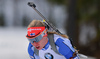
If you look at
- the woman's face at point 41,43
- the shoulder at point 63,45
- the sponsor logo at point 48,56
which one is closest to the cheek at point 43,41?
the woman's face at point 41,43

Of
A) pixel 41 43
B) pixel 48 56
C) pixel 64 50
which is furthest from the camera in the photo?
pixel 48 56

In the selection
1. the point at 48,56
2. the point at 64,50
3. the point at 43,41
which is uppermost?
the point at 43,41

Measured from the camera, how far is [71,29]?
26.8ft

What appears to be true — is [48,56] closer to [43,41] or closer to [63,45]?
[43,41]

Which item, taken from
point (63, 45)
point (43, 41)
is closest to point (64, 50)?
point (63, 45)

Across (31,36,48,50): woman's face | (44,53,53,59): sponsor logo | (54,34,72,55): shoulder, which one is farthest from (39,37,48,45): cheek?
(44,53,53,59): sponsor logo

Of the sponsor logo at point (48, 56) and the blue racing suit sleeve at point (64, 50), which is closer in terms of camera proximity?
the blue racing suit sleeve at point (64, 50)

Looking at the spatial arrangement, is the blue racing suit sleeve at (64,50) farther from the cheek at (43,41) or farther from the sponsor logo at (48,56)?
the sponsor logo at (48,56)

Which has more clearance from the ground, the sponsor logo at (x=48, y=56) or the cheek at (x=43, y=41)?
the cheek at (x=43, y=41)

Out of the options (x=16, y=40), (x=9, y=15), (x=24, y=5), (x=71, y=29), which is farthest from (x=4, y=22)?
(x=71, y=29)

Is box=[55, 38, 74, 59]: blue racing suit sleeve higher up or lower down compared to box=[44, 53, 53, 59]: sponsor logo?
higher up

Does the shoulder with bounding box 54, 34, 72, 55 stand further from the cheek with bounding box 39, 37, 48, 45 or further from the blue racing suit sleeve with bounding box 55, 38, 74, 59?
the cheek with bounding box 39, 37, 48, 45

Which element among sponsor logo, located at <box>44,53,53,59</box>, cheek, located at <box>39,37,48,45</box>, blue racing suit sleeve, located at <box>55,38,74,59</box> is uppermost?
cheek, located at <box>39,37,48,45</box>

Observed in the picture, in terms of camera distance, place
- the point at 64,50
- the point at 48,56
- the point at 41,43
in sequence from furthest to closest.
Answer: the point at 48,56 → the point at 41,43 → the point at 64,50
